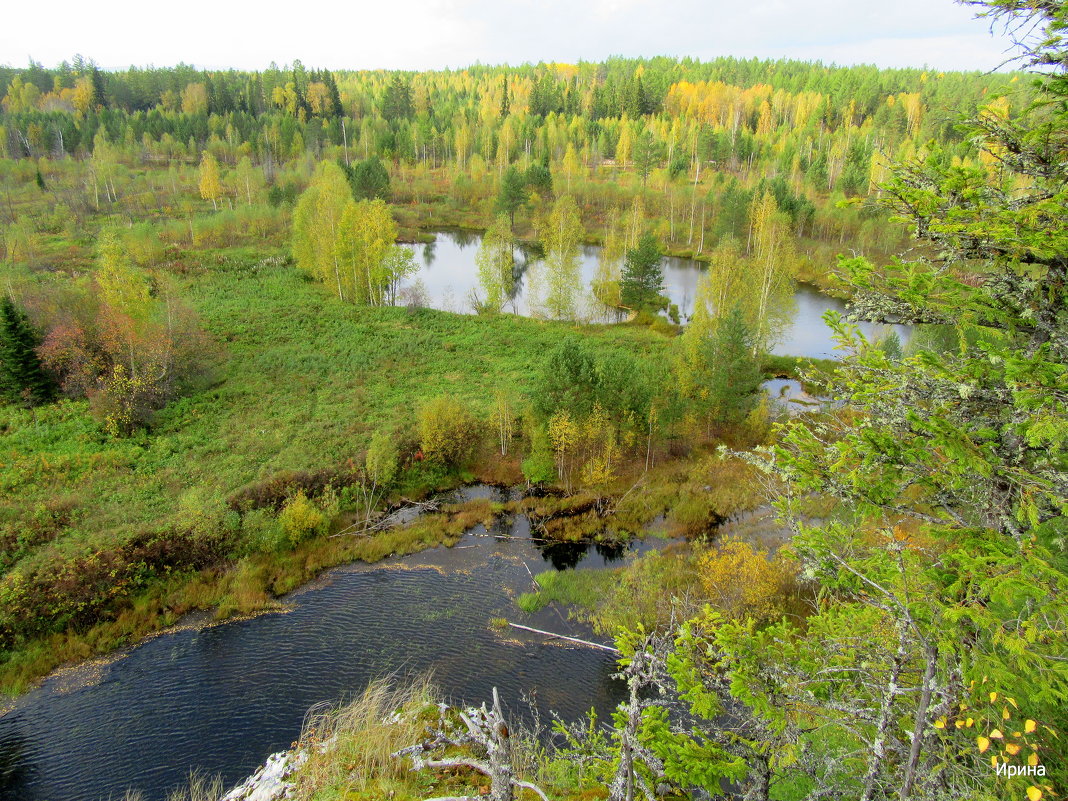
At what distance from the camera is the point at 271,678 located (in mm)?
16719

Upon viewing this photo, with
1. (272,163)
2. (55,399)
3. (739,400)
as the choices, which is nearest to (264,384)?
(55,399)

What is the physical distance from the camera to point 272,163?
3494 inches

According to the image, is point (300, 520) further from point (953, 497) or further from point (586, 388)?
point (953, 497)

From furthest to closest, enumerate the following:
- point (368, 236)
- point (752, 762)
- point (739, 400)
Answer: point (368, 236), point (739, 400), point (752, 762)

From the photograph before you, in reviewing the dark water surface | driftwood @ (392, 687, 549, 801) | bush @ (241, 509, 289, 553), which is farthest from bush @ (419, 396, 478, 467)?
driftwood @ (392, 687, 549, 801)

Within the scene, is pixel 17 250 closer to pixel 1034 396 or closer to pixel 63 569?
pixel 63 569

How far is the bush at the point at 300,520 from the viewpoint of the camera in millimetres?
21969

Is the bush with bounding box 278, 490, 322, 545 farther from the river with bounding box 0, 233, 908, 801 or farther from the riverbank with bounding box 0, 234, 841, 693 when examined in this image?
the river with bounding box 0, 233, 908, 801

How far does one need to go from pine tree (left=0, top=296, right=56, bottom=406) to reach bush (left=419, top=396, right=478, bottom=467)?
1772 centimetres

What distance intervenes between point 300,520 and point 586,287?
36.6m

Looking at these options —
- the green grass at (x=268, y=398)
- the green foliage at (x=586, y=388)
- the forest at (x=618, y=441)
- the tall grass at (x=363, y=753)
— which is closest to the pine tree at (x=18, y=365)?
the forest at (x=618, y=441)

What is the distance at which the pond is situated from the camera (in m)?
42.0

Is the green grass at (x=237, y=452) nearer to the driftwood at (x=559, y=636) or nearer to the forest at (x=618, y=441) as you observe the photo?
the forest at (x=618, y=441)

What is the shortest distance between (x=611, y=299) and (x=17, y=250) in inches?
1856
